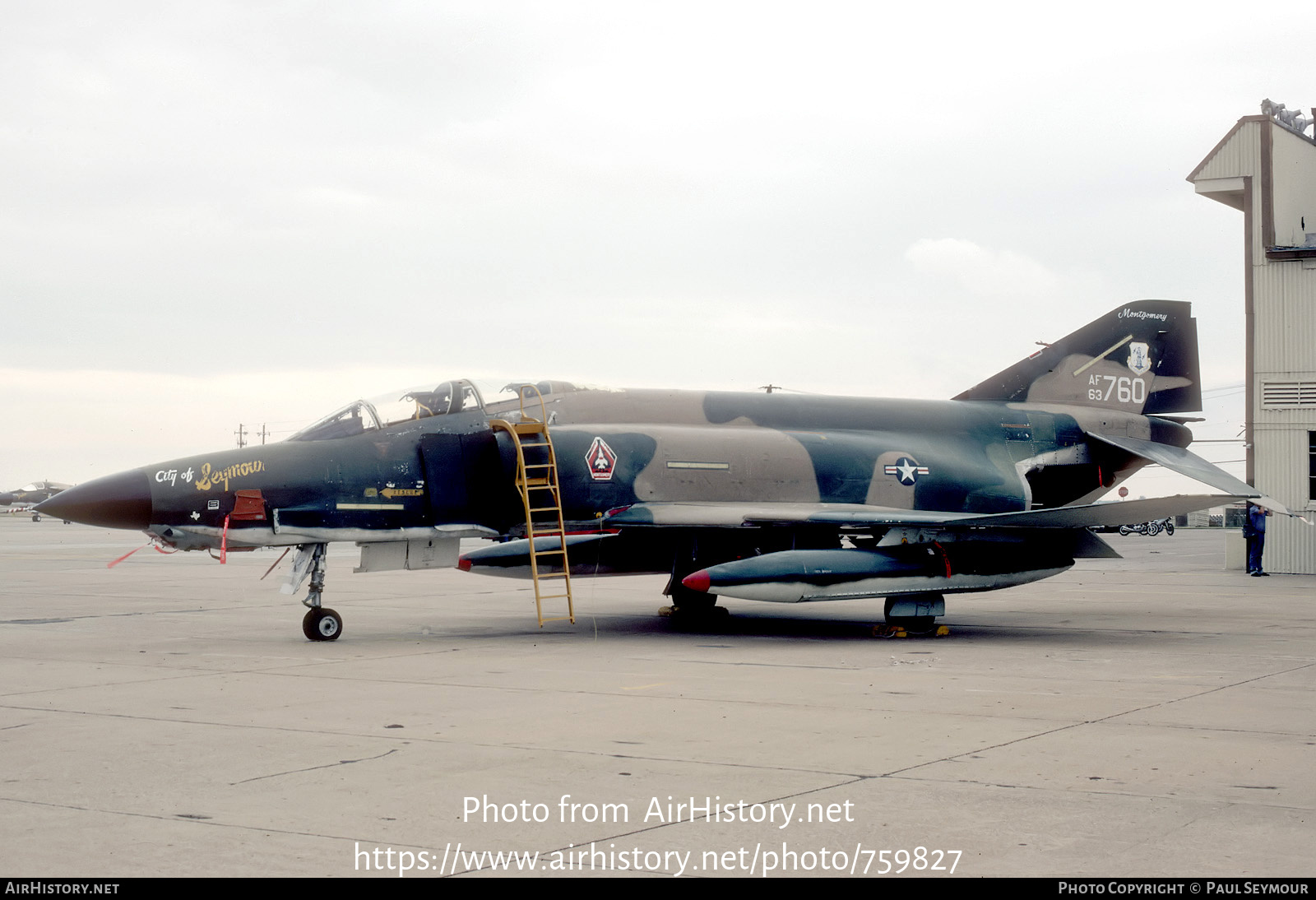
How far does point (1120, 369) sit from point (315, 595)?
11.7m

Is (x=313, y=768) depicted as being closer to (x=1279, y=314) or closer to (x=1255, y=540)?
(x=1255, y=540)

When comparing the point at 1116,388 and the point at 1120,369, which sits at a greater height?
the point at 1120,369

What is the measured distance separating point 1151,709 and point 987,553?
5836mm

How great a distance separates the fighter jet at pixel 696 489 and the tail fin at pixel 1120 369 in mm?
64

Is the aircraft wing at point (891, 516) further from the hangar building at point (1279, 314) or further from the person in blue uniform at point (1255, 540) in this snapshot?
the hangar building at point (1279, 314)

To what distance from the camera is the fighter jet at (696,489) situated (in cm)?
1229

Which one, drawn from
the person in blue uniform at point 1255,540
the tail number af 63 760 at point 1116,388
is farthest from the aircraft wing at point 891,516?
the person in blue uniform at point 1255,540

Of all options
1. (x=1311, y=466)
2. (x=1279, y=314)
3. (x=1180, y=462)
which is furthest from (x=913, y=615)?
(x=1279, y=314)

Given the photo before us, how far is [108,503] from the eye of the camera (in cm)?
1143

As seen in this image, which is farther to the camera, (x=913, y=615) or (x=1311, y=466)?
(x=1311, y=466)

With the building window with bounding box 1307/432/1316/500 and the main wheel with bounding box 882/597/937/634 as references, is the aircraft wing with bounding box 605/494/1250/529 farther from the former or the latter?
the building window with bounding box 1307/432/1316/500
